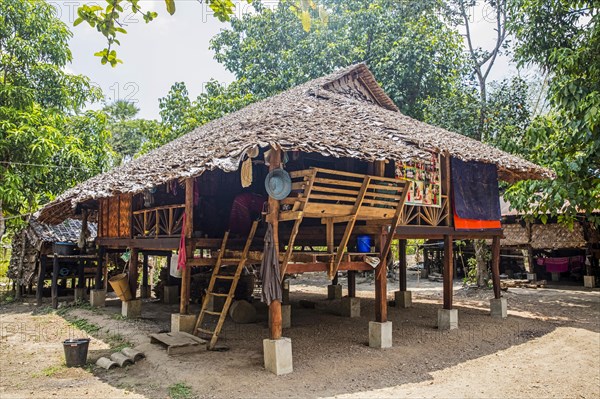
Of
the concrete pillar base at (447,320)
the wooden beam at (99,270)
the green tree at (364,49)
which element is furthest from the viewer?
the green tree at (364,49)

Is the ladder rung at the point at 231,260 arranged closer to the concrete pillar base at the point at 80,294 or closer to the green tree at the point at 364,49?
the concrete pillar base at the point at 80,294

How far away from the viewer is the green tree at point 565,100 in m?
10.7

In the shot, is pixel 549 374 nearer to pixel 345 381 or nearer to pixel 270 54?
pixel 345 381

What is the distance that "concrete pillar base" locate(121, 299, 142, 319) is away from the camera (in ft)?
36.8

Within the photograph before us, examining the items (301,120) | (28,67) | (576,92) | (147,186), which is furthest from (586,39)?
(28,67)

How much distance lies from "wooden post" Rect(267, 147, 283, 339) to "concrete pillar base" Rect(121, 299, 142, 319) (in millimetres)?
5883

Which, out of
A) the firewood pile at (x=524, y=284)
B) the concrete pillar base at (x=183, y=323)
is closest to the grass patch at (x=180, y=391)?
the concrete pillar base at (x=183, y=323)

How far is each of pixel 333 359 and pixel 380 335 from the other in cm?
112

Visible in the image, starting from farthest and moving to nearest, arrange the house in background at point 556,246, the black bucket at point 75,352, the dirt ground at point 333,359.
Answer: the house in background at point 556,246 < the black bucket at point 75,352 < the dirt ground at point 333,359

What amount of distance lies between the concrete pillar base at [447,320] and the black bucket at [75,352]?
23.9 feet

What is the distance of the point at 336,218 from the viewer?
24.8ft

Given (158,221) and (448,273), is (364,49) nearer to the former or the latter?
Result: (448,273)

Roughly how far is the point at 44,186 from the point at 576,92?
15.6 m

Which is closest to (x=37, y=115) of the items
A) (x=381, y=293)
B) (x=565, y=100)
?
(x=381, y=293)
